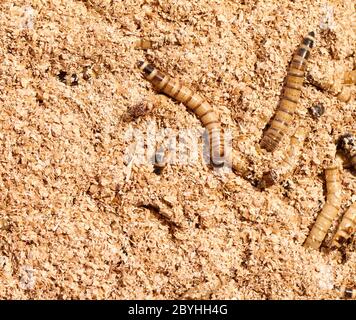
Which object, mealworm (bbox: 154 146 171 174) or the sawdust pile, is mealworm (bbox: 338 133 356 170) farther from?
mealworm (bbox: 154 146 171 174)

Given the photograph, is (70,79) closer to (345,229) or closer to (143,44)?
(143,44)

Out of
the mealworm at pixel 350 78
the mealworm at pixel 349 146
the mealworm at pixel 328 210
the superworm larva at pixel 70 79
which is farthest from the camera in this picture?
the mealworm at pixel 350 78

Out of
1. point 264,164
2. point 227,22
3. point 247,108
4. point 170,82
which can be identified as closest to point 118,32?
point 170,82

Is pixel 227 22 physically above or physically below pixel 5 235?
above

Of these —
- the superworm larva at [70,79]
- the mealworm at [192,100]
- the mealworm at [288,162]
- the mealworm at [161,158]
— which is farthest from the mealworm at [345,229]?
the superworm larva at [70,79]

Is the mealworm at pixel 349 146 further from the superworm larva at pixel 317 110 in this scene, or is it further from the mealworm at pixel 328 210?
the superworm larva at pixel 317 110

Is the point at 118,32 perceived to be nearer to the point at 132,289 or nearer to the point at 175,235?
the point at 175,235
